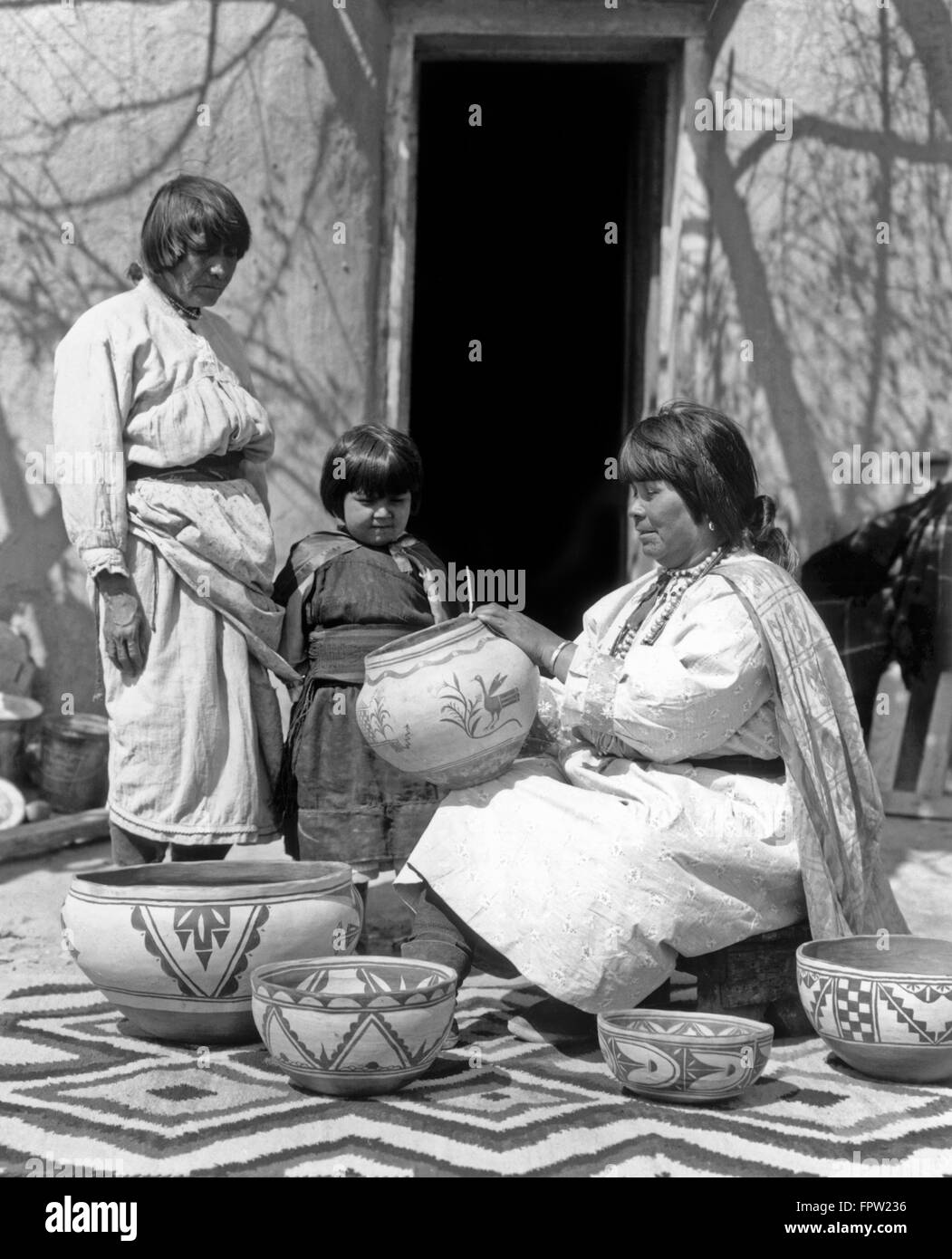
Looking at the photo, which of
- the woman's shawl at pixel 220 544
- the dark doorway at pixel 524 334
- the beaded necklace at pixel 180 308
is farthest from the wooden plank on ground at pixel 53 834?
the dark doorway at pixel 524 334

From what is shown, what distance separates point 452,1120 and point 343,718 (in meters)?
1.63

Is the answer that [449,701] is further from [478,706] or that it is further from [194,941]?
[194,941]

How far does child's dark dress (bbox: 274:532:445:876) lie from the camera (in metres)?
4.25

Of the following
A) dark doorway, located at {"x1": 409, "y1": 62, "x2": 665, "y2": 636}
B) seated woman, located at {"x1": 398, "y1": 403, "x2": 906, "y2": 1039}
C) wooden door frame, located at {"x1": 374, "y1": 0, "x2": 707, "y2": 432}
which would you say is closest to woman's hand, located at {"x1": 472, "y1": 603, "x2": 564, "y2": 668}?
seated woman, located at {"x1": 398, "y1": 403, "x2": 906, "y2": 1039}

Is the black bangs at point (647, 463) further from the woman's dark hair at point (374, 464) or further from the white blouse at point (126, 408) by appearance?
the white blouse at point (126, 408)

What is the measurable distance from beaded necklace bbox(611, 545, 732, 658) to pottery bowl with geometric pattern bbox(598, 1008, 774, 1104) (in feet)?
3.13

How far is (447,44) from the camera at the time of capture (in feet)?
20.8

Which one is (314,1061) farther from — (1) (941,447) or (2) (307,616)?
(1) (941,447)

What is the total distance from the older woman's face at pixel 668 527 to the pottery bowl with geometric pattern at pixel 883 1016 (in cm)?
94

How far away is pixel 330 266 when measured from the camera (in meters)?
5.99

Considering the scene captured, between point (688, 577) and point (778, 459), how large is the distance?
8.81ft

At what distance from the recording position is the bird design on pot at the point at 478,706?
3.38m

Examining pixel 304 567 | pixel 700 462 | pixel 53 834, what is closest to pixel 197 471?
pixel 304 567

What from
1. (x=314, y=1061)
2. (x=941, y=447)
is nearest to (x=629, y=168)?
(x=941, y=447)
